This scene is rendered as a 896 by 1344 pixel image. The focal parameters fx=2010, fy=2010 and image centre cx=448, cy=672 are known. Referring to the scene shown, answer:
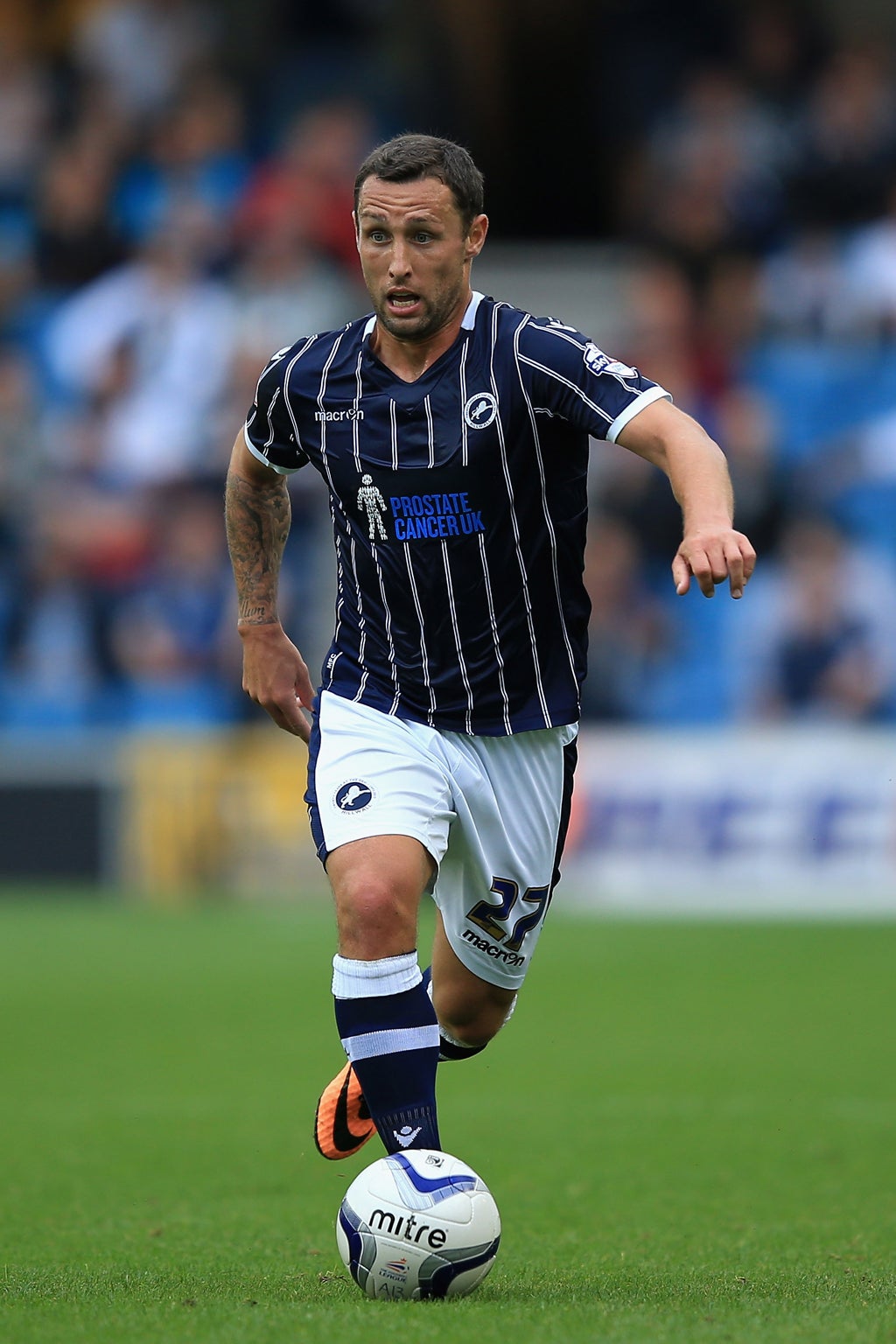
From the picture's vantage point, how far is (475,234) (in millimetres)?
4805

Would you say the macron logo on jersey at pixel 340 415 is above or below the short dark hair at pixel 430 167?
below

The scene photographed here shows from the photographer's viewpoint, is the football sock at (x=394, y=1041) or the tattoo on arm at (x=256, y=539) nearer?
the football sock at (x=394, y=1041)

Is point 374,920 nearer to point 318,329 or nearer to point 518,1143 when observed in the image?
point 518,1143

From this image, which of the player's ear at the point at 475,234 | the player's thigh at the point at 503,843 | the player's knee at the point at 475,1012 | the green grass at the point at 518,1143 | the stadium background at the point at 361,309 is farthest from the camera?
the stadium background at the point at 361,309

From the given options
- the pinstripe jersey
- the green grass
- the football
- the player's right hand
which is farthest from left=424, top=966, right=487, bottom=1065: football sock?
the football

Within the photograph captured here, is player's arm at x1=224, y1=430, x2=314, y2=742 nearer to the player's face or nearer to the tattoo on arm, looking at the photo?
the tattoo on arm

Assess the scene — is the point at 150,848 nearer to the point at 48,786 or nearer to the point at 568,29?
the point at 48,786

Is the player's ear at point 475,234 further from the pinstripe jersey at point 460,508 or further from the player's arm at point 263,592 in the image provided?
the player's arm at point 263,592

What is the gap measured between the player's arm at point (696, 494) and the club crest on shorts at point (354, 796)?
0.99m

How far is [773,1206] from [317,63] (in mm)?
16115

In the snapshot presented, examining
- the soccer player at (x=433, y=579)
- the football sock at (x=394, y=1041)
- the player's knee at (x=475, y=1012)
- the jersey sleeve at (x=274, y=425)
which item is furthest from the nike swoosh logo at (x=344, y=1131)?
the jersey sleeve at (x=274, y=425)

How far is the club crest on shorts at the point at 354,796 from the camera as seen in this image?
462 cm

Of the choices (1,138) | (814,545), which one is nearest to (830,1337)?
(814,545)

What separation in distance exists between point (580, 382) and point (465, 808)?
42.1 inches
